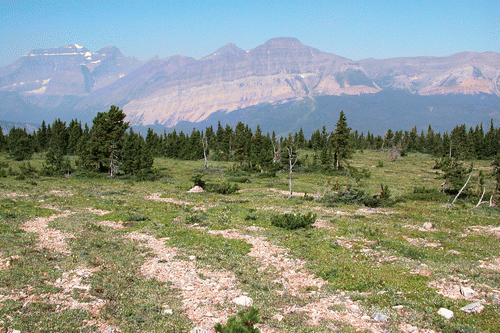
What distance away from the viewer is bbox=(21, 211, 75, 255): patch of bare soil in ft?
51.7

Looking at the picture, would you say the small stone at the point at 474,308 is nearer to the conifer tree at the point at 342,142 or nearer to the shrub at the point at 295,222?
the shrub at the point at 295,222

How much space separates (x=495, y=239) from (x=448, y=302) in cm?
1050

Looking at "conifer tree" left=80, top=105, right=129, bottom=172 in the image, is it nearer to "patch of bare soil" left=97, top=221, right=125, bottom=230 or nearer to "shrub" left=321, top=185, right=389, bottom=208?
"patch of bare soil" left=97, top=221, right=125, bottom=230

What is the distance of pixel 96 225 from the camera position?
20.5 metres

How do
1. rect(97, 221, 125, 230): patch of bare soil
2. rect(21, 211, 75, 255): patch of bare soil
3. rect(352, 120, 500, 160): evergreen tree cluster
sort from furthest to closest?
rect(352, 120, 500, 160): evergreen tree cluster → rect(97, 221, 125, 230): patch of bare soil → rect(21, 211, 75, 255): patch of bare soil

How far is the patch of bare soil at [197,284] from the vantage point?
10.0 meters

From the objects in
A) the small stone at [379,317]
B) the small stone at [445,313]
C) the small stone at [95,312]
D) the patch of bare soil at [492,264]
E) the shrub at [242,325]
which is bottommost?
the patch of bare soil at [492,264]

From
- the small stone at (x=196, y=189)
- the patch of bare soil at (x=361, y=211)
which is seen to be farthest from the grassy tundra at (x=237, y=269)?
the small stone at (x=196, y=189)

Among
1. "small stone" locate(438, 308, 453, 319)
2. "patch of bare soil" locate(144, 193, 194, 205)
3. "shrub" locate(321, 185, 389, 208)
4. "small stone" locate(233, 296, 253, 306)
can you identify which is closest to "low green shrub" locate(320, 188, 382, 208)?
"shrub" locate(321, 185, 389, 208)

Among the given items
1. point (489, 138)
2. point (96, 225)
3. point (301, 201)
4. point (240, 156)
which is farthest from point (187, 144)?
point (489, 138)

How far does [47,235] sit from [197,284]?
10.9 m

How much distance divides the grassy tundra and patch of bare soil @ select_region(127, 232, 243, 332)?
0.05 metres

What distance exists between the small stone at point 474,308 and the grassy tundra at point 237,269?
138 millimetres

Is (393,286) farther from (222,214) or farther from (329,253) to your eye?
(222,214)
